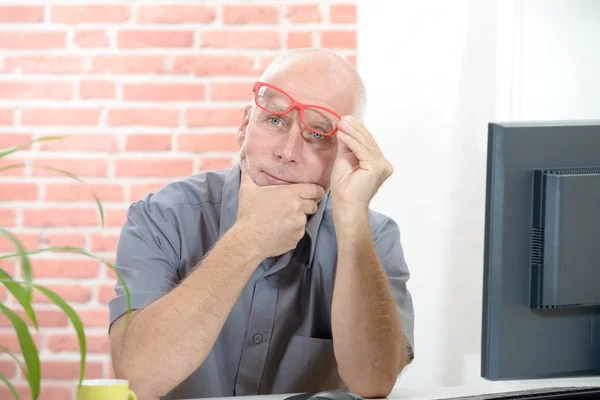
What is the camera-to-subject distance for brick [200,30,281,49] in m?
2.42

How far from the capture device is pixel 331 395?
3.26ft

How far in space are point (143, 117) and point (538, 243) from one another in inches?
67.5

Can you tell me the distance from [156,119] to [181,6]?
0.38 m

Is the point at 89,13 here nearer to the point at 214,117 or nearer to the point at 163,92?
the point at 163,92

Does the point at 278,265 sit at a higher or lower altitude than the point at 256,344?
higher

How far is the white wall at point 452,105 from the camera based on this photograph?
7.27ft

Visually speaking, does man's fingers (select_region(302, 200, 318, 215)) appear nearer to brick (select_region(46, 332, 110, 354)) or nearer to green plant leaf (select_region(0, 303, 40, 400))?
green plant leaf (select_region(0, 303, 40, 400))

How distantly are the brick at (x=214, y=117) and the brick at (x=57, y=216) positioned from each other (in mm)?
446

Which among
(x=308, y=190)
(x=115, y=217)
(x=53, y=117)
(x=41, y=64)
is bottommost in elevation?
(x=115, y=217)

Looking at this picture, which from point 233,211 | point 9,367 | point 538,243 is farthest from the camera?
point 9,367

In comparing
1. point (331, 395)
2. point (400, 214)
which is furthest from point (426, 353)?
point (331, 395)

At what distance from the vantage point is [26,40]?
2.41 meters

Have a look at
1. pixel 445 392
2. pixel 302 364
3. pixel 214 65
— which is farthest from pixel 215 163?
pixel 445 392

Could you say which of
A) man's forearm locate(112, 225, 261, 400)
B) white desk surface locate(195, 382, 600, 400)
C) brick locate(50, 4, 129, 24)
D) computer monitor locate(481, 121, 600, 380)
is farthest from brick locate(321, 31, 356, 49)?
computer monitor locate(481, 121, 600, 380)
